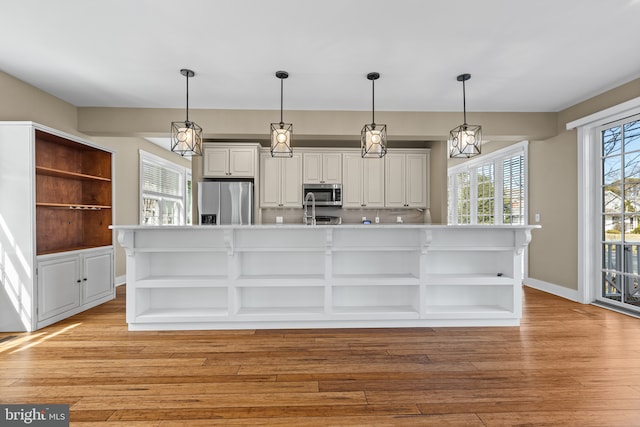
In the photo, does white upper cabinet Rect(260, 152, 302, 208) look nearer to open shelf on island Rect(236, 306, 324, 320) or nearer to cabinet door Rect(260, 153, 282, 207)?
cabinet door Rect(260, 153, 282, 207)

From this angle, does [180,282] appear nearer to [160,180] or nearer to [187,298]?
[187,298]

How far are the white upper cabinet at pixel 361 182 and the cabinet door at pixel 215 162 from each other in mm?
1937

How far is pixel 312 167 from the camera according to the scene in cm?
567

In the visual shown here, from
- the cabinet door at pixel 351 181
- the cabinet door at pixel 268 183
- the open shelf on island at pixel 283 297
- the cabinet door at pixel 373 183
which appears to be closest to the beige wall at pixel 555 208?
the cabinet door at pixel 373 183

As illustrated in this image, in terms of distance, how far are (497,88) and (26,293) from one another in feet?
17.0

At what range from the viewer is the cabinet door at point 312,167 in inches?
223

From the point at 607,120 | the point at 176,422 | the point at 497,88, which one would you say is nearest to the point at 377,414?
the point at 176,422

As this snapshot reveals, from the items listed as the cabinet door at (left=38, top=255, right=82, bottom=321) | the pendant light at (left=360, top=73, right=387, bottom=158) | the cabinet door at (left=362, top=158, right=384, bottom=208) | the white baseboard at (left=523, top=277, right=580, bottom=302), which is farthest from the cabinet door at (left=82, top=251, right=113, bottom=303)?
the white baseboard at (left=523, top=277, right=580, bottom=302)

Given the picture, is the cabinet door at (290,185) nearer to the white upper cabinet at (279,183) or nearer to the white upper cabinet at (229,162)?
the white upper cabinet at (279,183)

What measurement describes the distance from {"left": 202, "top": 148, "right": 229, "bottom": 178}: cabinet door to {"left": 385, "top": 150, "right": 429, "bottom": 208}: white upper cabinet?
2666 millimetres

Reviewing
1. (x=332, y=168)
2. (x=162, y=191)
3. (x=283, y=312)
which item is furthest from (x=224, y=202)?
(x=283, y=312)

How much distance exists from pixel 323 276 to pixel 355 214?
2.87 m

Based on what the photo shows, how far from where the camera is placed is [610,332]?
3.01 metres

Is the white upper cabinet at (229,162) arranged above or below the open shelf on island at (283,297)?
above
